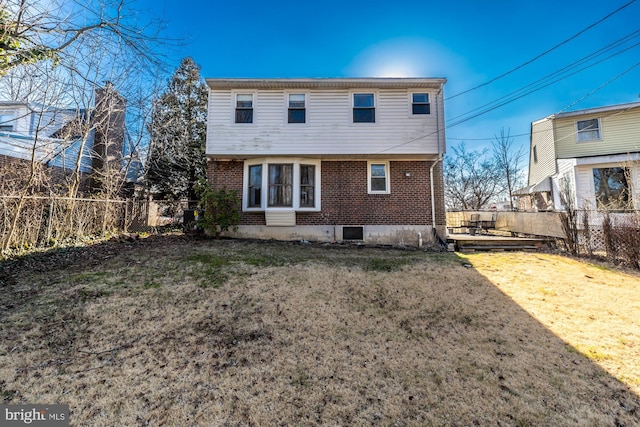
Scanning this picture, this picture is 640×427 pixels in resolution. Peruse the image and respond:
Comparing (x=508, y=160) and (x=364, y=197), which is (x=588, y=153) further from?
(x=508, y=160)

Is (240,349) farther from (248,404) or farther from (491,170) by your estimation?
(491,170)

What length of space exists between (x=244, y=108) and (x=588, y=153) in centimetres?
1642

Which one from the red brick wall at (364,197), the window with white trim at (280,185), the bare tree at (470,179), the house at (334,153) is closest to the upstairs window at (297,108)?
the house at (334,153)

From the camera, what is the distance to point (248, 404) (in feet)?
7.90

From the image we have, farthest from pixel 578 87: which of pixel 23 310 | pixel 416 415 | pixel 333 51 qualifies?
pixel 23 310

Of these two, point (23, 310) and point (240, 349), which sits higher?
point (23, 310)

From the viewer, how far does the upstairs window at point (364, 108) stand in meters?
9.86

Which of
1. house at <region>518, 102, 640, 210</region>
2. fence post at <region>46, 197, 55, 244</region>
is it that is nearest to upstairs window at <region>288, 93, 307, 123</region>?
fence post at <region>46, 197, 55, 244</region>

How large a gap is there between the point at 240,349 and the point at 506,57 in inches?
544

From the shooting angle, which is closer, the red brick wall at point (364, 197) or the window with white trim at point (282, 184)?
the window with white trim at point (282, 184)

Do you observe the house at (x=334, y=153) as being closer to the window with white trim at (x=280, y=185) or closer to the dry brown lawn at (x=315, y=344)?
the window with white trim at (x=280, y=185)

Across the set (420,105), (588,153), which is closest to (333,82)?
(420,105)

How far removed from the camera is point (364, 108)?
987cm

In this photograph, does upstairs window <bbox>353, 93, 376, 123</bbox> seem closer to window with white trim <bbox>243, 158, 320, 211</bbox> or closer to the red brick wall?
the red brick wall
